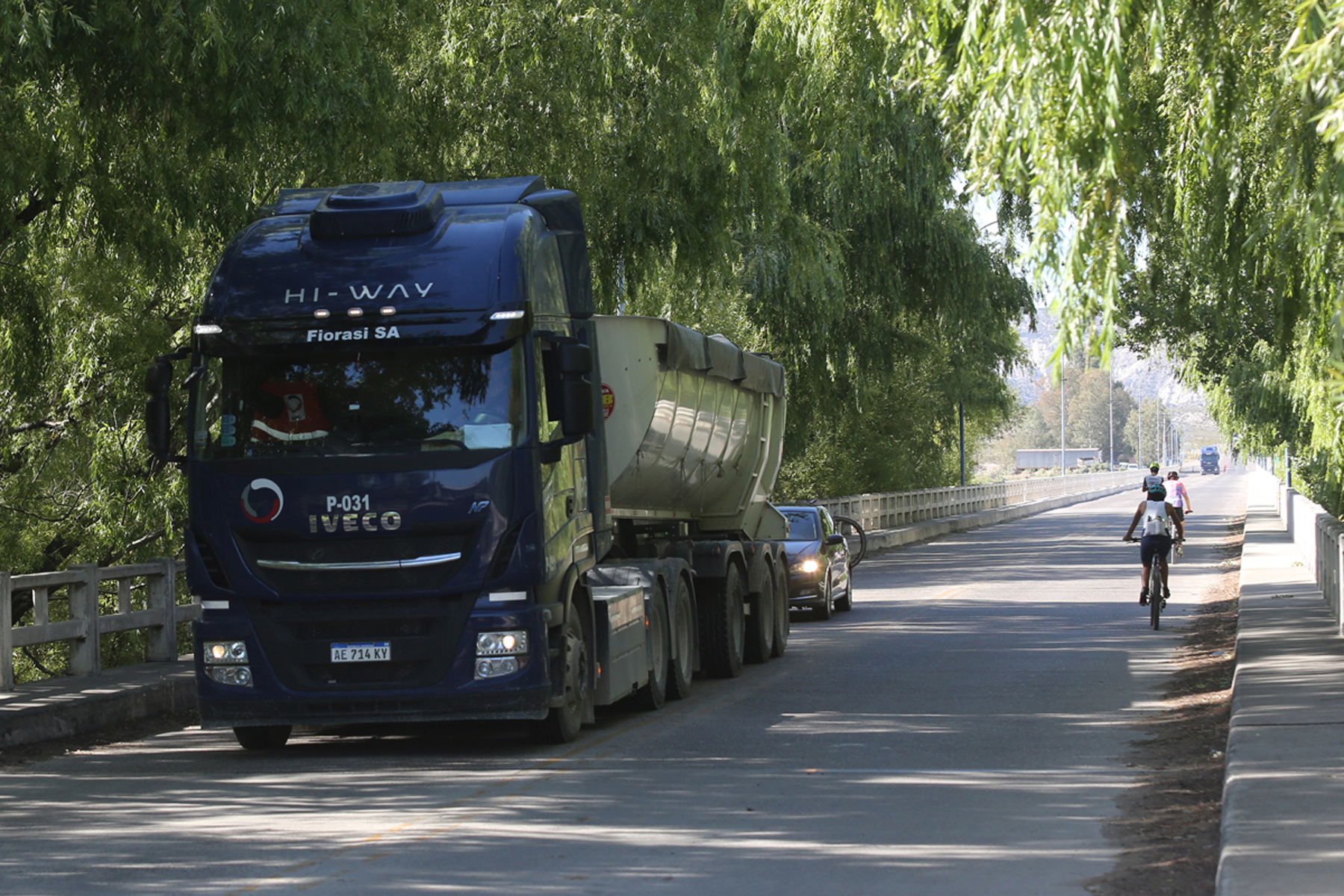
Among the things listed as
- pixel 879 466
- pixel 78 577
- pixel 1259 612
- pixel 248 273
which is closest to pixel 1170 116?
pixel 248 273

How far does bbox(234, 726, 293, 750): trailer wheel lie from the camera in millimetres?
12047

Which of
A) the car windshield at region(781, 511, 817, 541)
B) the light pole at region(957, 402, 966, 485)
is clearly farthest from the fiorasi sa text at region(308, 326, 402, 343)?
the light pole at region(957, 402, 966, 485)

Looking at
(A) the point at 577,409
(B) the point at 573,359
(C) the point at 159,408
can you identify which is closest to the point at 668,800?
(A) the point at 577,409

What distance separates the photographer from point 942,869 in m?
7.65

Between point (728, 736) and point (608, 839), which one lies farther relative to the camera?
point (728, 736)

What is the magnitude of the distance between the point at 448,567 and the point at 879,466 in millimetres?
42694

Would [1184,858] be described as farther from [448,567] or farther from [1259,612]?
[1259,612]

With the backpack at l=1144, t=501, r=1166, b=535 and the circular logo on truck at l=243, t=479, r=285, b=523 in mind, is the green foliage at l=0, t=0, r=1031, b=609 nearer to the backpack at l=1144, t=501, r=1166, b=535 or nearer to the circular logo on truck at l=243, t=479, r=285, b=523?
the circular logo on truck at l=243, t=479, r=285, b=523

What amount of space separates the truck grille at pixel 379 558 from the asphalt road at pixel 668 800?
1233mm

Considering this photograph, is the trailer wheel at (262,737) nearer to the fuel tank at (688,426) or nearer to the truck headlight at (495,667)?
the truck headlight at (495,667)

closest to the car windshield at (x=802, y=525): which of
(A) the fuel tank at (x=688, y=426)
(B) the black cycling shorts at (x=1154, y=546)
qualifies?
(A) the fuel tank at (x=688, y=426)

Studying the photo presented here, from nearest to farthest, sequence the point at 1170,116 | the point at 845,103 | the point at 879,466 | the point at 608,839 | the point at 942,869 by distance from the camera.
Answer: the point at 942,869
the point at 608,839
the point at 1170,116
the point at 845,103
the point at 879,466

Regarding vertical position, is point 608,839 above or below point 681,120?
below

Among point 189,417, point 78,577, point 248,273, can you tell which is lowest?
point 78,577
